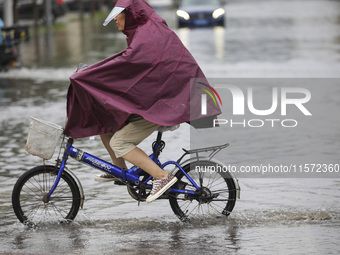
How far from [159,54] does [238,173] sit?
2.95m

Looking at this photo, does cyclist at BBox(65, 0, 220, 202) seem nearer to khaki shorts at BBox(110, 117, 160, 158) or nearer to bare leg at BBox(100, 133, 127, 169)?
khaki shorts at BBox(110, 117, 160, 158)

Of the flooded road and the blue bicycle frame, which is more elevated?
the blue bicycle frame

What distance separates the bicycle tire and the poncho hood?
21.2 inches

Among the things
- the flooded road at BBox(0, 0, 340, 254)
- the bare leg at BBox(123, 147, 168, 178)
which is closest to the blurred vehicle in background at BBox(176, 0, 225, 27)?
the flooded road at BBox(0, 0, 340, 254)

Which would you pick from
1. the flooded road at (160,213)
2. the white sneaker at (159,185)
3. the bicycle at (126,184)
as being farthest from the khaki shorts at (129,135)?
the flooded road at (160,213)

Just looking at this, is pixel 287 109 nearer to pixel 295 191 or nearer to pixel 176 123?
pixel 295 191

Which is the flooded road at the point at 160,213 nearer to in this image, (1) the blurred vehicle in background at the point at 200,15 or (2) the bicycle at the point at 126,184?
(2) the bicycle at the point at 126,184

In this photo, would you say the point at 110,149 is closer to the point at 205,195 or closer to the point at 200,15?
the point at 205,195

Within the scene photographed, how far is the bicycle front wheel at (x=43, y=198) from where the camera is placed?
6.78m

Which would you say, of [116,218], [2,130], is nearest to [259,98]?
[2,130]

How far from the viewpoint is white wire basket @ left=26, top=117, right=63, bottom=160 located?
21.9ft

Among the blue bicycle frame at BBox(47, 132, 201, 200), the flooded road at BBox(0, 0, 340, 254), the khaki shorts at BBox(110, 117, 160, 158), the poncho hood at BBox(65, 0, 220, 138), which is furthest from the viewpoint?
the blue bicycle frame at BBox(47, 132, 201, 200)

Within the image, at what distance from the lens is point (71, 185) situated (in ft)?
22.5

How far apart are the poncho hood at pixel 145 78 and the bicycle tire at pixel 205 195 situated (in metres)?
0.54
